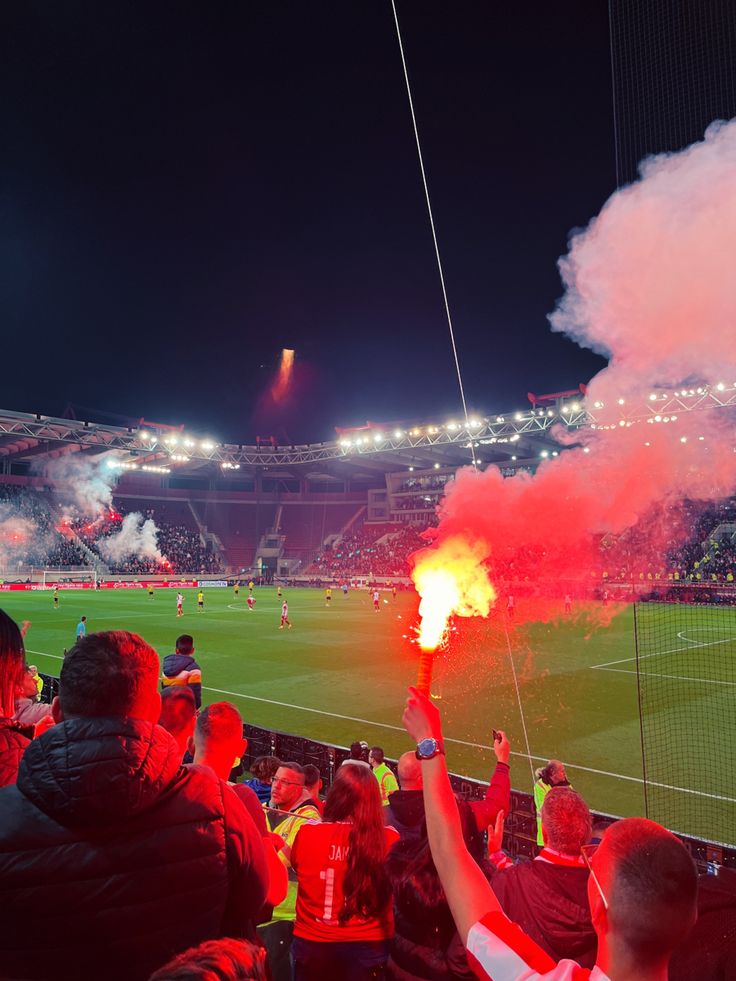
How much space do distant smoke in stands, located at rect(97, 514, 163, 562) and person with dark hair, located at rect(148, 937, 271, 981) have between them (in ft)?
199

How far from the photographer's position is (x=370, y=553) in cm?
6488

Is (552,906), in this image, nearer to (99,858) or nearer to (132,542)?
(99,858)

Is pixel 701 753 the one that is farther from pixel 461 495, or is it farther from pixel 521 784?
pixel 461 495

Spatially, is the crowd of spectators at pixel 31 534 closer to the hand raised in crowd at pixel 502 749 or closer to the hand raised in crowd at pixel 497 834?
the hand raised in crowd at pixel 497 834

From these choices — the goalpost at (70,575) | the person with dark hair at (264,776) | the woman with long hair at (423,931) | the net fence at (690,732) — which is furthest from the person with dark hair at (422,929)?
the goalpost at (70,575)

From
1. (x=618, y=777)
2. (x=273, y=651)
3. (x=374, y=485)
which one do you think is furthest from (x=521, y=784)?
(x=374, y=485)

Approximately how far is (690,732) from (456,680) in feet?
22.4

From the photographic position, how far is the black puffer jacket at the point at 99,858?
5.95 ft

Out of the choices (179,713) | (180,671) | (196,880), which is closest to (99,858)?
(196,880)

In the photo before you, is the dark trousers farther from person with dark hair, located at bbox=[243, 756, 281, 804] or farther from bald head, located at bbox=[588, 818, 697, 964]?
person with dark hair, located at bbox=[243, 756, 281, 804]

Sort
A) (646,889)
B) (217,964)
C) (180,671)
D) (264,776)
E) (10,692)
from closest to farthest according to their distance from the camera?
1. (217,964)
2. (646,889)
3. (10,692)
4. (264,776)
5. (180,671)

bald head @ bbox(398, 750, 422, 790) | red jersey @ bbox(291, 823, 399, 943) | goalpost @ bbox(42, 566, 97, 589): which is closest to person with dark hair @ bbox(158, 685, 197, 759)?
red jersey @ bbox(291, 823, 399, 943)

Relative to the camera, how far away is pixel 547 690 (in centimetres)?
1650

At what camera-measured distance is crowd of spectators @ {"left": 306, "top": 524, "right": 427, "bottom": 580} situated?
61000mm
